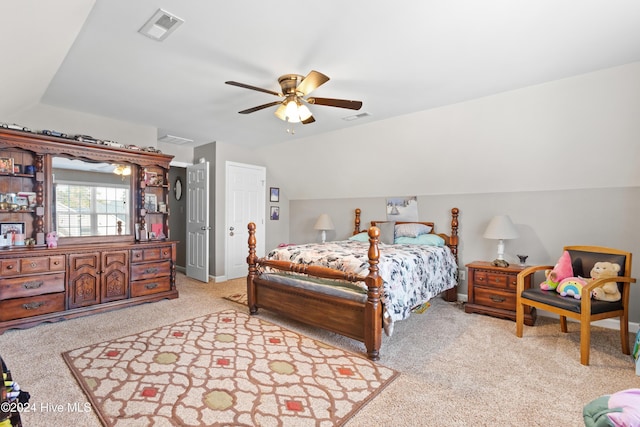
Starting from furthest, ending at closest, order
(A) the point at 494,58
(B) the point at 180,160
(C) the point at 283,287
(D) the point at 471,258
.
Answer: (B) the point at 180,160, (D) the point at 471,258, (C) the point at 283,287, (A) the point at 494,58

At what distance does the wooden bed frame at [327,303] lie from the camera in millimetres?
2631

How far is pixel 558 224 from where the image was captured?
3674mm

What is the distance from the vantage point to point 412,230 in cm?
461

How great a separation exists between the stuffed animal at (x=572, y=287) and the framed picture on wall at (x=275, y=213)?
4852 mm

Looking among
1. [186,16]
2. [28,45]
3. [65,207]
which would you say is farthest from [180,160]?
[186,16]

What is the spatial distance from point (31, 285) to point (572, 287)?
547 centimetres

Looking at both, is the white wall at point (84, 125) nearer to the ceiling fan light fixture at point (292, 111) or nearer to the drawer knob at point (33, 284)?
the drawer knob at point (33, 284)

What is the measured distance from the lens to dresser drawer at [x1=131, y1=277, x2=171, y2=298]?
411cm

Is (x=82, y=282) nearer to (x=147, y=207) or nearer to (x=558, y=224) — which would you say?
(x=147, y=207)

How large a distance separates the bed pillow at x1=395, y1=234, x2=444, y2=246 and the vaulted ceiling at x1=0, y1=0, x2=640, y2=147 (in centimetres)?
187

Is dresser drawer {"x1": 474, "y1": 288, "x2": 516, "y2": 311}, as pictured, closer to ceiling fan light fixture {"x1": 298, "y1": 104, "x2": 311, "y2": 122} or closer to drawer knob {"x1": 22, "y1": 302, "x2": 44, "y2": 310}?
ceiling fan light fixture {"x1": 298, "y1": 104, "x2": 311, "y2": 122}

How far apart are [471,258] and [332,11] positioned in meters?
3.69

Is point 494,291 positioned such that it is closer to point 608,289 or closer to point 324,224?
point 608,289

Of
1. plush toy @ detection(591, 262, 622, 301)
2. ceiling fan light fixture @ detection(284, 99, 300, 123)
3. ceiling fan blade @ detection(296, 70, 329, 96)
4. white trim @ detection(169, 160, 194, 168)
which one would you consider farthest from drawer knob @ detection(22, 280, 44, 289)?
plush toy @ detection(591, 262, 622, 301)
